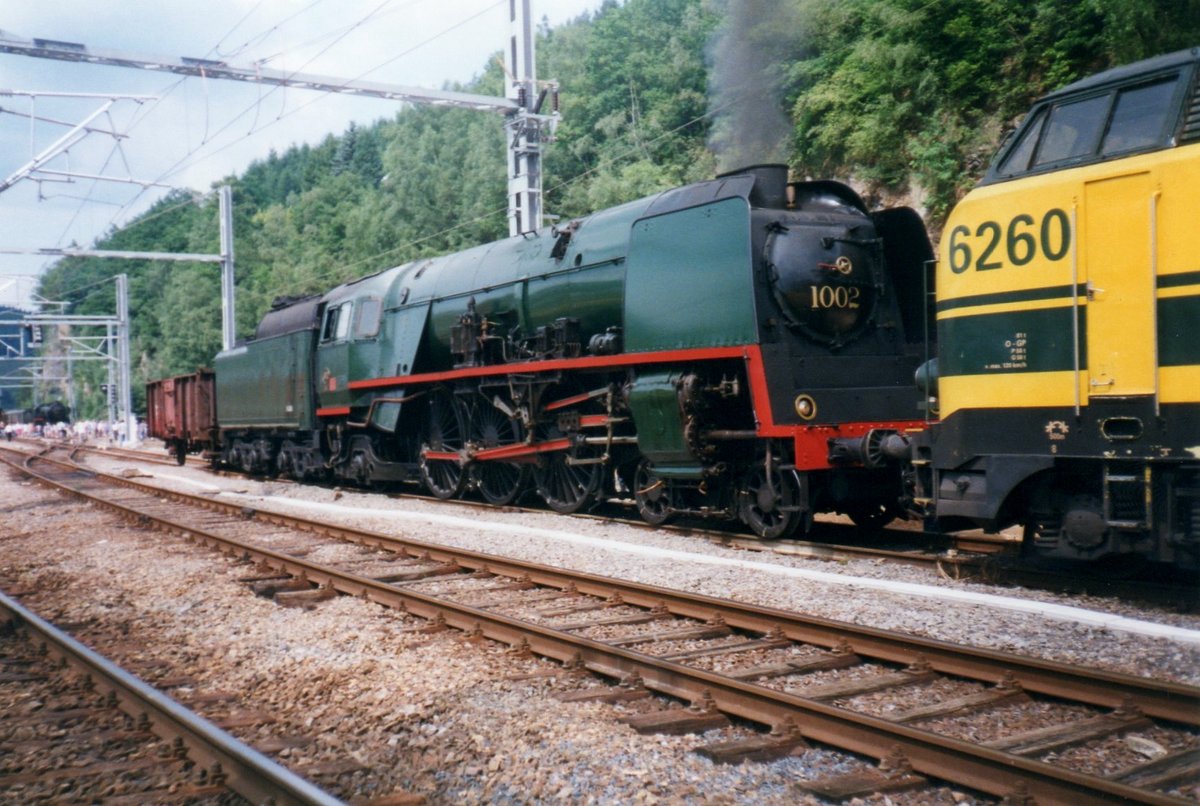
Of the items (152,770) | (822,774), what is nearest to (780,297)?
(822,774)

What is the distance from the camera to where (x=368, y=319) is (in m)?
15.9

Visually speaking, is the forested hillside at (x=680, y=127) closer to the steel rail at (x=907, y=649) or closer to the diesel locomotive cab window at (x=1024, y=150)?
the diesel locomotive cab window at (x=1024, y=150)

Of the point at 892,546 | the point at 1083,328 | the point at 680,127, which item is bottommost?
the point at 892,546

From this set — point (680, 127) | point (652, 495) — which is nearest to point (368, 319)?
point (652, 495)

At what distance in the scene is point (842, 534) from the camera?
32.9 feet

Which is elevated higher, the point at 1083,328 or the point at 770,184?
the point at 770,184

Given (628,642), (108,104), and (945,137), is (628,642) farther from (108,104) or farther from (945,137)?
(945,137)

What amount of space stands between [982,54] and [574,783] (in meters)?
19.4

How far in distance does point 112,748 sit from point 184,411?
2332cm

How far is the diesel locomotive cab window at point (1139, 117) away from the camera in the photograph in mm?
5656

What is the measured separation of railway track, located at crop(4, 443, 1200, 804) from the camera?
3.68m

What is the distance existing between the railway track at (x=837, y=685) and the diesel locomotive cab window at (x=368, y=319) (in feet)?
27.2

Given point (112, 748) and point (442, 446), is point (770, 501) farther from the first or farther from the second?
point (442, 446)

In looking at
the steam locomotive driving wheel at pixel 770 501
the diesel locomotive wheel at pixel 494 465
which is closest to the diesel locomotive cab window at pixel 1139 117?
the steam locomotive driving wheel at pixel 770 501
